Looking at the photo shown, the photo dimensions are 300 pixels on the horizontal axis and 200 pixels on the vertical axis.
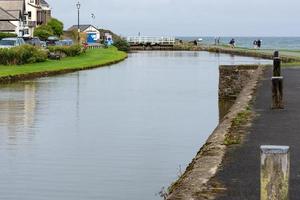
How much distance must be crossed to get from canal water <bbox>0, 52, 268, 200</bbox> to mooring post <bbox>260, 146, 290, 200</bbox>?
15.8 ft

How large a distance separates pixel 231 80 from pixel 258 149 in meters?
16.9

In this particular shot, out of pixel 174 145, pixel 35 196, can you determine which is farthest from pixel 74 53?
pixel 35 196

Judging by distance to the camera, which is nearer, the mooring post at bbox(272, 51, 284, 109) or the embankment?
the embankment

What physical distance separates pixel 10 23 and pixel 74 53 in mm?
24789

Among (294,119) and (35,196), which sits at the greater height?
(294,119)

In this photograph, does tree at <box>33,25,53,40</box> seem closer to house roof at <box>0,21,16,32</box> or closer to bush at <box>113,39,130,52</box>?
house roof at <box>0,21,16,32</box>

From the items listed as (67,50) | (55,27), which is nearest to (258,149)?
(67,50)

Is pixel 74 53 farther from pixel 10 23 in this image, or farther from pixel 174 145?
pixel 174 145

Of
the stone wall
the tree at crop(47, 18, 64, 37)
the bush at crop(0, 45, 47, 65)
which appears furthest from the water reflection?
the tree at crop(47, 18, 64, 37)

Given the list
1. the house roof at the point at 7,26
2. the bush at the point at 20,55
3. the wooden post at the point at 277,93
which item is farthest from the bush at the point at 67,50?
the wooden post at the point at 277,93

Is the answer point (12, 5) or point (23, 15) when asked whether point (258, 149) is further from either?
point (12, 5)

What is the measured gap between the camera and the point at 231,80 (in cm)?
2719

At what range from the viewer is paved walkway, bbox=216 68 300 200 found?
25.8ft

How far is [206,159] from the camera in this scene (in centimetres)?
973
